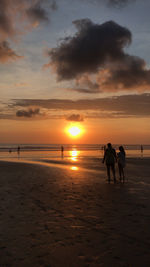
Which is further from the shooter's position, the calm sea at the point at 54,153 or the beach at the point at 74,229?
the calm sea at the point at 54,153

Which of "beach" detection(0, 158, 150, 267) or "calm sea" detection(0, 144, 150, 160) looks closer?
"beach" detection(0, 158, 150, 267)

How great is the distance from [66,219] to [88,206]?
1.82 meters

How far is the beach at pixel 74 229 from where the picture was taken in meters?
4.86

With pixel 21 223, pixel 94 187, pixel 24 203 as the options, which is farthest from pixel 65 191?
pixel 21 223

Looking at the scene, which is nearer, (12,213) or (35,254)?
(35,254)

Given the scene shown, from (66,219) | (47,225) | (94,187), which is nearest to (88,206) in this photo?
(66,219)

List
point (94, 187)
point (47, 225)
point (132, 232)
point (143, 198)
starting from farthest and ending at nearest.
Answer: point (94, 187)
point (143, 198)
point (47, 225)
point (132, 232)

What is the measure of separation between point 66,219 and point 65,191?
453 cm

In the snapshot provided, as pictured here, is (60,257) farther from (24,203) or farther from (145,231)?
(24,203)

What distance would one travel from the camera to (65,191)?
39.3 ft

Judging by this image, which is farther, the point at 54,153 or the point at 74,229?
the point at 54,153

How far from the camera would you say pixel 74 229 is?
6531mm

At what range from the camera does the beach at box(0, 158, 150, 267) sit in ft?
15.9

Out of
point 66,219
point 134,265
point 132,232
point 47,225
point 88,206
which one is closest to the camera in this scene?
point 134,265
